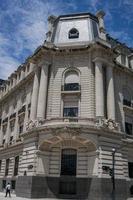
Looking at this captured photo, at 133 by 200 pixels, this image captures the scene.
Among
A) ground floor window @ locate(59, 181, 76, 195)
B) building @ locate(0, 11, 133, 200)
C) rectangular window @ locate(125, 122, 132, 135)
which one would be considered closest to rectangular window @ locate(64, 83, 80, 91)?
building @ locate(0, 11, 133, 200)

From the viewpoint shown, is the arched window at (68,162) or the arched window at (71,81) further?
the arched window at (71,81)

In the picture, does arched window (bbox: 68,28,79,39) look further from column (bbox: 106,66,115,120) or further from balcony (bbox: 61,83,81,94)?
balcony (bbox: 61,83,81,94)

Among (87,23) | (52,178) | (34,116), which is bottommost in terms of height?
(52,178)

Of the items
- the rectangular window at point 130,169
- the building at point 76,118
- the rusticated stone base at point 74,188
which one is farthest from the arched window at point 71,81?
the rectangular window at point 130,169

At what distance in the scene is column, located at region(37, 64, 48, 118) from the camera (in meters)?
32.3

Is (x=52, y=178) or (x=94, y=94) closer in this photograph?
(x=52, y=178)

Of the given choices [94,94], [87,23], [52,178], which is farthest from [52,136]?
[87,23]

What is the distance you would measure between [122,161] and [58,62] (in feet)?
51.2

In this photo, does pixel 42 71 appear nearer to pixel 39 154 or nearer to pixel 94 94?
pixel 94 94

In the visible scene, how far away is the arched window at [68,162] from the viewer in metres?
30.1

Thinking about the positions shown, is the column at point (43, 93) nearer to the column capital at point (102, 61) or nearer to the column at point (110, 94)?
the column capital at point (102, 61)

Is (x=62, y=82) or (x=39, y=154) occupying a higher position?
(x=62, y=82)

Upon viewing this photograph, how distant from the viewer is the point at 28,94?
4078 cm

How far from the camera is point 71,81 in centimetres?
3438
